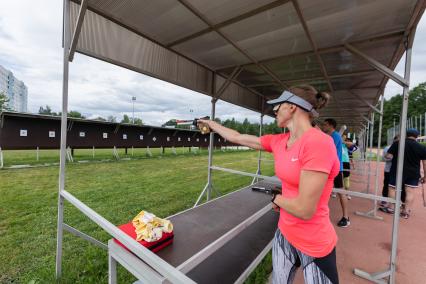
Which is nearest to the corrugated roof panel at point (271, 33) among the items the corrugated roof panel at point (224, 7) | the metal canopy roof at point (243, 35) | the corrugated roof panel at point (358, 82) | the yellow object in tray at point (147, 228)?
the metal canopy roof at point (243, 35)

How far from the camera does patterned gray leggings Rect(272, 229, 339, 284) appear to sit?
111 centimetres

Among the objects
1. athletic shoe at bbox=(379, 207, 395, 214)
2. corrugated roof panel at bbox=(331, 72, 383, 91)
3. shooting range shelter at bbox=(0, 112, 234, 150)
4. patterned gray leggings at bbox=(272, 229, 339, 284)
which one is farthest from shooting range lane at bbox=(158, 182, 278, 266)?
shooting range shelter at bbox=(0, 112, 234, 150)

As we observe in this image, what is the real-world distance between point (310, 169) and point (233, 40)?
2.22m

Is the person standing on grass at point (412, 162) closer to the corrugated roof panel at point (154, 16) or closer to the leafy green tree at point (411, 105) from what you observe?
the corrugated roof panel at point (154, 16)

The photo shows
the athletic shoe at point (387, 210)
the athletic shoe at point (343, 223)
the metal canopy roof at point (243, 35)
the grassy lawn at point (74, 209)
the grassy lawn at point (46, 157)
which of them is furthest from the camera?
the grassy lawn at point (46, 157)

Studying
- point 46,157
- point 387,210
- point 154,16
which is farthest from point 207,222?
point 46,157

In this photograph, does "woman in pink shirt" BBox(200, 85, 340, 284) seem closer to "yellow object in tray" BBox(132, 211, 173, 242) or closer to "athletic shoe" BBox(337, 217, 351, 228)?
"yellow object in tray" BBox(132, 211, 173, 242)

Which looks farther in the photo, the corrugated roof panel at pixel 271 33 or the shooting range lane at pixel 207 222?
the corrugated roof panel at pixel 271 33

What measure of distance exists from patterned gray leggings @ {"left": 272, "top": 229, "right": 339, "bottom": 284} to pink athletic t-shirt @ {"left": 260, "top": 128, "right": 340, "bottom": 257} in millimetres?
55

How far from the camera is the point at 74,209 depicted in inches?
152

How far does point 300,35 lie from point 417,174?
3.52 meters

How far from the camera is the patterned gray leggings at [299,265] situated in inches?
43.6

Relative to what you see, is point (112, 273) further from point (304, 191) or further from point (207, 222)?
point (207, 222)

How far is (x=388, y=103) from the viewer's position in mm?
49312
